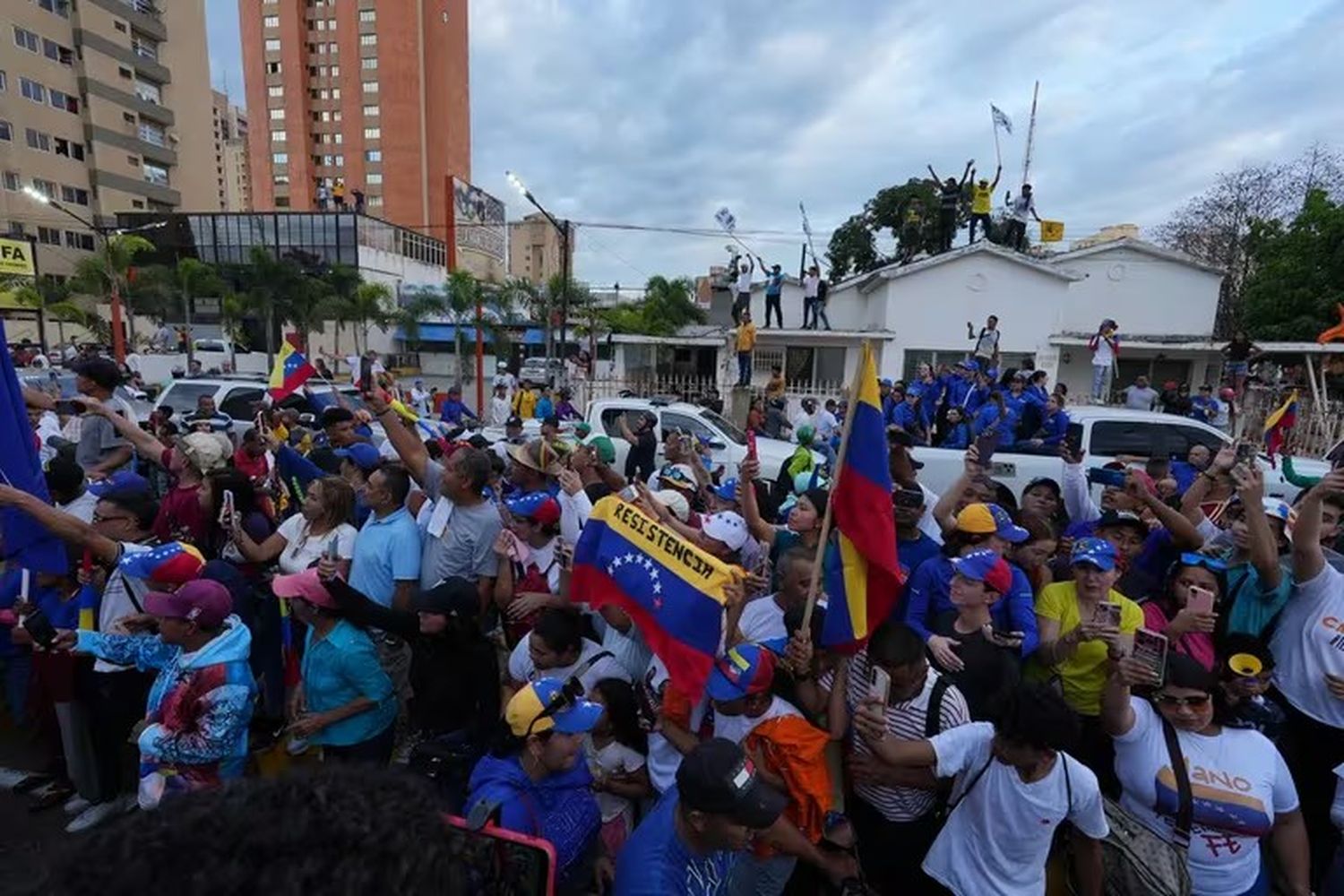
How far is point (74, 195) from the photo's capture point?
46.9 m

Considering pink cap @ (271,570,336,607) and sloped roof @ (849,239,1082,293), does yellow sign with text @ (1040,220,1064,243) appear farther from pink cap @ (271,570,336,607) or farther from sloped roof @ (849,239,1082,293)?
pink cap @ (271,570,336,607)

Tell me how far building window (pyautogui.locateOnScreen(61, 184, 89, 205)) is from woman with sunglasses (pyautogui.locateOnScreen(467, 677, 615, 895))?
202 ft

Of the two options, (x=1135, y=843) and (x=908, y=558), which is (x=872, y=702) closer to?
(x=1135, y=843)

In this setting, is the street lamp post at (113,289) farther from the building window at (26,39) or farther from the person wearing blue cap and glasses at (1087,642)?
the person wearing blue cap and glasses at (1087,642)

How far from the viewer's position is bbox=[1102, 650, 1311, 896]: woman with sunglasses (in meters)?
2.65

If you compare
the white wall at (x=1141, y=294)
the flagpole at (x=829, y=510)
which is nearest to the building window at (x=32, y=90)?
the white wall at (x=1141, y=294)

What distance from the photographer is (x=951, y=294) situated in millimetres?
21391

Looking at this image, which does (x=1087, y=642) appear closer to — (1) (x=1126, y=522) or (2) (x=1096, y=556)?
(2) (x=1096, y=556)

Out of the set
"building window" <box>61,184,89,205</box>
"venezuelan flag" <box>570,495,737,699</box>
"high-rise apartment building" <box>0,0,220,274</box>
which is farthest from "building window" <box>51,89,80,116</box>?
"venezuelan flag" <box>570,495,737,699</box>

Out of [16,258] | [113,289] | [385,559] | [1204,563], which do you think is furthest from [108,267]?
[1204,563]

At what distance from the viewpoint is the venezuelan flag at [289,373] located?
21.4 feet

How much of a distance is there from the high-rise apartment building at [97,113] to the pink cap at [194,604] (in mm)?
56435

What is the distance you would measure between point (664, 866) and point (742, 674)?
2.59 ft

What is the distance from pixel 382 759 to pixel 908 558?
3089mm
